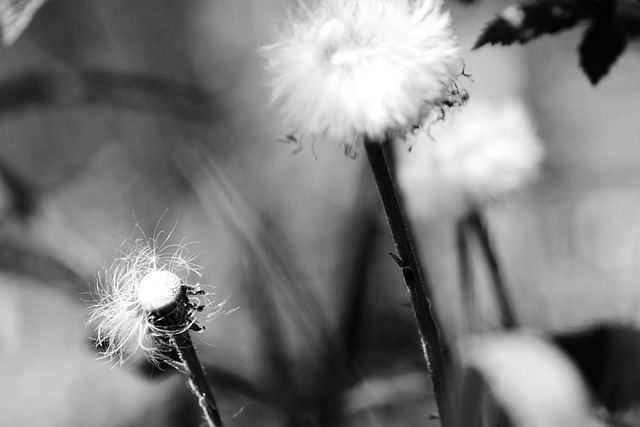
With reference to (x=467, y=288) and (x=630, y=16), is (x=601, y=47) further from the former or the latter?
(x=467, y=288)

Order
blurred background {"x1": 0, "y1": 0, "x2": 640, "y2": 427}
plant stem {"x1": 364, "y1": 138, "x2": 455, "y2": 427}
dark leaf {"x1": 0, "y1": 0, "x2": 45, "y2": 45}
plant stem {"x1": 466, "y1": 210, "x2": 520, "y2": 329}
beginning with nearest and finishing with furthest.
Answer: plant stem {"x1": 364, "y1": 138, "x2": 455, "y2": 427} → dark leaf {"x1": 0, "y1": 0, "x2": 45, "y2": 45} → plant stem {"x1": 466, "y1": 210, "x2": 520, "y2": 329} → blurred background {"x1": 0, "y1": 0, "x2": 640, "y2": 427}

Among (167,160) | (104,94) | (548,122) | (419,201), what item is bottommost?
(419,201)

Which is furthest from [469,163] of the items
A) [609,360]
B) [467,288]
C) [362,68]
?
[362,68]

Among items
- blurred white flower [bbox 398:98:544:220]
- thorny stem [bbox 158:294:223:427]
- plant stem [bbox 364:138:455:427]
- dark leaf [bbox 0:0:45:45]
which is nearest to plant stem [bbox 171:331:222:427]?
thorny stem [bbox 158:294:223:427]


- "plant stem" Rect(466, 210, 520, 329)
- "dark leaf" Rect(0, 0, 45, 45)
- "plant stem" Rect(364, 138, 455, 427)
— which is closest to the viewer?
"plant stem" Rect(364, 138, 455, 427)

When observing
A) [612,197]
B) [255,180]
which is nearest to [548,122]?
[612,197]

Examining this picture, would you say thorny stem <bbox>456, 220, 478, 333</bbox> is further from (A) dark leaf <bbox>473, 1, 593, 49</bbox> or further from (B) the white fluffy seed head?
(B) the white fluffy seed head

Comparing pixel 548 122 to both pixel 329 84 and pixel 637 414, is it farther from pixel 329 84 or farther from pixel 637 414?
pixel 329 84
